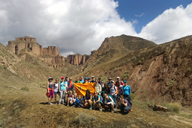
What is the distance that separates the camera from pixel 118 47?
61.2m

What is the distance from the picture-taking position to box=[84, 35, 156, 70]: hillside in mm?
54241

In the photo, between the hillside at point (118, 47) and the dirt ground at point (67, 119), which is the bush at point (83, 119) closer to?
the dirt ground at point (67, 119)

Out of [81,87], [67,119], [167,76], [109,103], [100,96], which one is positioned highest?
[167,76]

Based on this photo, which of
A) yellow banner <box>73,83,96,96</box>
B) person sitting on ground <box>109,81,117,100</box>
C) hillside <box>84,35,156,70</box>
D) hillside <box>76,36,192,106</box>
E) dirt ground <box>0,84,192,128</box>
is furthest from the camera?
hillside <box>84,35,156,70</box>

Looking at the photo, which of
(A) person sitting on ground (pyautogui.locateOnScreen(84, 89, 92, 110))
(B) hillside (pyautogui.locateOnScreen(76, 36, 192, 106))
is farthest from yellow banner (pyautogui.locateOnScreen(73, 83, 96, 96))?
(B) hillside (pyautogui.locateOnScreen(76, 36, 192, 106))

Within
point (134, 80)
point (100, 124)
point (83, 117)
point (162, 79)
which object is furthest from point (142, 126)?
point (134, 80)

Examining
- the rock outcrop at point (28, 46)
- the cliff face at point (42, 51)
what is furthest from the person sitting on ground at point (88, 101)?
the rock outcrop at point (28, 46)

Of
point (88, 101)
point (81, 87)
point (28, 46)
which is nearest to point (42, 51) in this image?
point (28, 46)

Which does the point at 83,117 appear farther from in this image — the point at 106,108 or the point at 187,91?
the point at 187,91

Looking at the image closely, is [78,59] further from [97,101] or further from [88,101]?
[97,101]

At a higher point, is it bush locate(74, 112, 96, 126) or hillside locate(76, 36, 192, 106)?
hillside locate(76, 36, 192, 106)

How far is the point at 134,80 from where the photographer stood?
18312mm

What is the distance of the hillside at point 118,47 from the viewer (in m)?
54.2

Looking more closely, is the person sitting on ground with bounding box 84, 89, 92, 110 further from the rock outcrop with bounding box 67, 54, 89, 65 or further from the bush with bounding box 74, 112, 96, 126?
the rock outcrop with bounding box 67, 54, 89, 65
